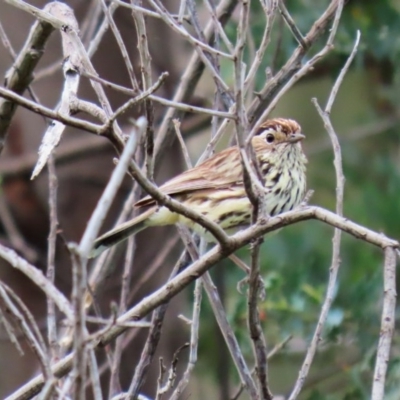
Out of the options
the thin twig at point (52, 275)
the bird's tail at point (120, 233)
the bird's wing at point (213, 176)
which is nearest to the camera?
the thin twig at point (52, 275)

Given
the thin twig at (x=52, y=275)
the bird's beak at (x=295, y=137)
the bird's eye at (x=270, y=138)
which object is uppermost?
the bird's eye at (x=270, y=138)

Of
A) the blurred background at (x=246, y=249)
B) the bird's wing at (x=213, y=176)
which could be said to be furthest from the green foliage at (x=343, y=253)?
the bird's wing at (x=213, y=176)

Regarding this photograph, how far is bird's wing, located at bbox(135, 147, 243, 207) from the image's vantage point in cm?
423

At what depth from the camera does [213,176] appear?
4.29m

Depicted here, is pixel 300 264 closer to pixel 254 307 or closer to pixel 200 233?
pixel 200 233

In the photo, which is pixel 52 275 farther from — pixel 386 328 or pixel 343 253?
pixel 343 253

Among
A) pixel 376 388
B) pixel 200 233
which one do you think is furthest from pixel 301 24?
pixel 376 388

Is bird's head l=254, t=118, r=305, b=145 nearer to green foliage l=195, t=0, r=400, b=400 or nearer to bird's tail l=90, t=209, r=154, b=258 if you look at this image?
green foliage l=195, t=0, r=400, b=400

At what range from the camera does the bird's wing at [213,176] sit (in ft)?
13.9

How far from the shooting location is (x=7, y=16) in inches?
225

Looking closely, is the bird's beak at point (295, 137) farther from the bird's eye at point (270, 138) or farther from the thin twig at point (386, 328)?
the thin twig at point (386, 328)

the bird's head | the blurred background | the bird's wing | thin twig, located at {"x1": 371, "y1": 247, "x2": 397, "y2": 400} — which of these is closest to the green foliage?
the blurred background

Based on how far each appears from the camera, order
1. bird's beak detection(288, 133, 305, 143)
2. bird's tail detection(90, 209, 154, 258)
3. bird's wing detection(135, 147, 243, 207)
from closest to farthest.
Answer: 1. bird's tail detection(90, 209, 154, 258)
2. bird's wing detection(135, 147, 243, 207)
3. bird's beak detection(288, 133, 305, 143)

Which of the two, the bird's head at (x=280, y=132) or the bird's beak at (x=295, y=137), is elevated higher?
the bird's head at (x=280, y=132)
